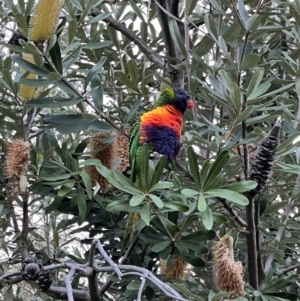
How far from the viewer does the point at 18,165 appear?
1.08m

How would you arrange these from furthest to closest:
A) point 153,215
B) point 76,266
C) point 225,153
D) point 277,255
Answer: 1. point 277,255
2. point 153,215
3. point 225,153
4. point 76,266

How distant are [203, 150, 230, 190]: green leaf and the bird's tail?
1.08 ft

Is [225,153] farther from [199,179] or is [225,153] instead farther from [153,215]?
[153,215]

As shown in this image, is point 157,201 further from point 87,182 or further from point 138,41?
point 138,41

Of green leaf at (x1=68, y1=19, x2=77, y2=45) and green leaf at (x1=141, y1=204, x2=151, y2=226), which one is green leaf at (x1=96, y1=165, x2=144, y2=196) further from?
green leaf at (x1=68, y1=19, x2=77, y2=45)

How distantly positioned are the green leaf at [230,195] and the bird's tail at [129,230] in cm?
34

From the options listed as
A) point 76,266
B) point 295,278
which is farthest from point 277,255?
point 76,266

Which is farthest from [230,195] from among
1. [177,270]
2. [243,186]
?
[177,270]

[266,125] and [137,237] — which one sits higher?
[266,125]

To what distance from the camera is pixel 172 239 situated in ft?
3.69

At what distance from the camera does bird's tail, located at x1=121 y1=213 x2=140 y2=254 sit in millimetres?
1257

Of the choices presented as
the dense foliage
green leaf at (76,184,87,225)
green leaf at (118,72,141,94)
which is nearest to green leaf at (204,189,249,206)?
the dense foliage

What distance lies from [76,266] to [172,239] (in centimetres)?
37

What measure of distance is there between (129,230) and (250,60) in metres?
0.49
